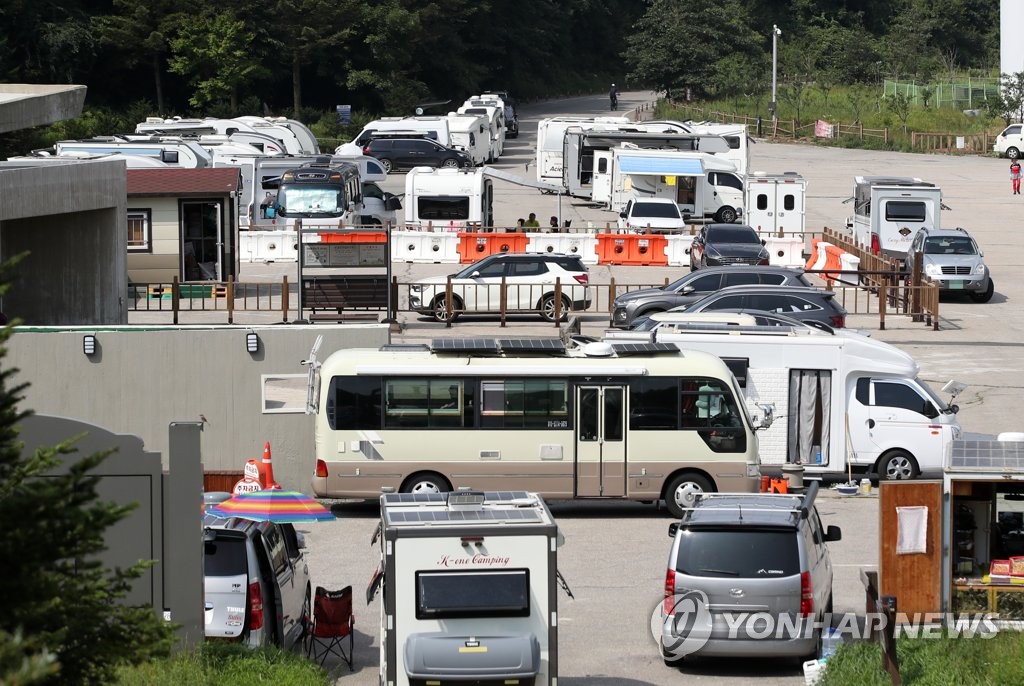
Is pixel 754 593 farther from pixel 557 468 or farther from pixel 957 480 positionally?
pixel 557 468

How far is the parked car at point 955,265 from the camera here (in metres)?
37.5

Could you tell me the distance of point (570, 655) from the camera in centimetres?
1441

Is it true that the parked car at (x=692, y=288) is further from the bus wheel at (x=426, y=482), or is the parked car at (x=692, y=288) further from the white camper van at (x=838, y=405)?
the bus wheel at (x=426, y=482)

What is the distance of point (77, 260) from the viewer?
29922 mm

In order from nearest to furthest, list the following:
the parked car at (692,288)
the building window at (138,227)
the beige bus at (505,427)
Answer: the beige bus at (505,427)
the parked car at (692,288)
the building window at (138,227)

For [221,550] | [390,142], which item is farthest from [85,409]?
[390,142]

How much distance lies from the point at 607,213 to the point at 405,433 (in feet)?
117

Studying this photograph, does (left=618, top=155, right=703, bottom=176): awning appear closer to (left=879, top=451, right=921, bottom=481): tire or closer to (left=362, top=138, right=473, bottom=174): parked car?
(left=362, top=138, right=473, bottom=174): parked car

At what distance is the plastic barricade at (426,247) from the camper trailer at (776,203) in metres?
10.1

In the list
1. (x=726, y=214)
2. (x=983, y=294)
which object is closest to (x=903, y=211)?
(x=983, y=294)

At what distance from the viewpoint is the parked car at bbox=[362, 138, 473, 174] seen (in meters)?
62.7

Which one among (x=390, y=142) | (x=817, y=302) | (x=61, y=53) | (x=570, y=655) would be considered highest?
(x=61, y=53)

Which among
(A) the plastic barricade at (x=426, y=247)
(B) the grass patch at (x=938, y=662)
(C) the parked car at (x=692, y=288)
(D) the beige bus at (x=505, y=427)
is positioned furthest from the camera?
(A) the plastic barricade at (x=426, y=247)

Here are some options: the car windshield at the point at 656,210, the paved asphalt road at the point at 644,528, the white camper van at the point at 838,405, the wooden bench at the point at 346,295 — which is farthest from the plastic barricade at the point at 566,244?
the white camper van at the point at 838,405
